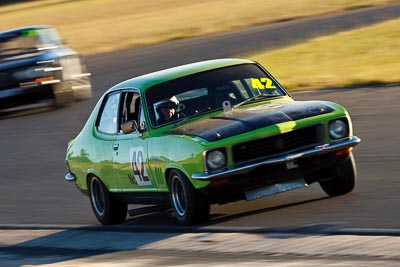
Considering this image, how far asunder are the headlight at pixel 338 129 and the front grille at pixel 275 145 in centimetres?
13

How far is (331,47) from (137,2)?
37319mm

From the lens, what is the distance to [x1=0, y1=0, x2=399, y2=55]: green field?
36.9 metres

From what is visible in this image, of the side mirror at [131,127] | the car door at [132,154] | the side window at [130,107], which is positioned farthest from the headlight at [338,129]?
the side window at [130,107]

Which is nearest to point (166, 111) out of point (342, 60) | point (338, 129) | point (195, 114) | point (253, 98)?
point (195, 114)

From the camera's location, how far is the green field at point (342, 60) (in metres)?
18.7

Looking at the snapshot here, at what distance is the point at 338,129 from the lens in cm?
884

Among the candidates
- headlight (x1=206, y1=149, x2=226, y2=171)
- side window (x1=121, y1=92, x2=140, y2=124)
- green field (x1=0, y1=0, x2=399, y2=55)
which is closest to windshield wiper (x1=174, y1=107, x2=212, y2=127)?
side window (x1=121, y1=92, x2=140, y2=124)

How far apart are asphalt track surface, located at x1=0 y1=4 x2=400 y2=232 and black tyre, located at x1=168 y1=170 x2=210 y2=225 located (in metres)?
0.18

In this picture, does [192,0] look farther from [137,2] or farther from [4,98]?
[4,98]

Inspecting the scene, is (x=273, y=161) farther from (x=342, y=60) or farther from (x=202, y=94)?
(x=342, y=60)

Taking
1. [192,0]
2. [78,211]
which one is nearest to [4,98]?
[78,211]

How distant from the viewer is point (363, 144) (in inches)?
490

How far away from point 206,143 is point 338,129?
1.15 meters

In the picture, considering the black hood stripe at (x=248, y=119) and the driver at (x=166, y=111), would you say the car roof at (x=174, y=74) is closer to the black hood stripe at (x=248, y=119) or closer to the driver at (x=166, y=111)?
the driver at (x=166, y=111)
